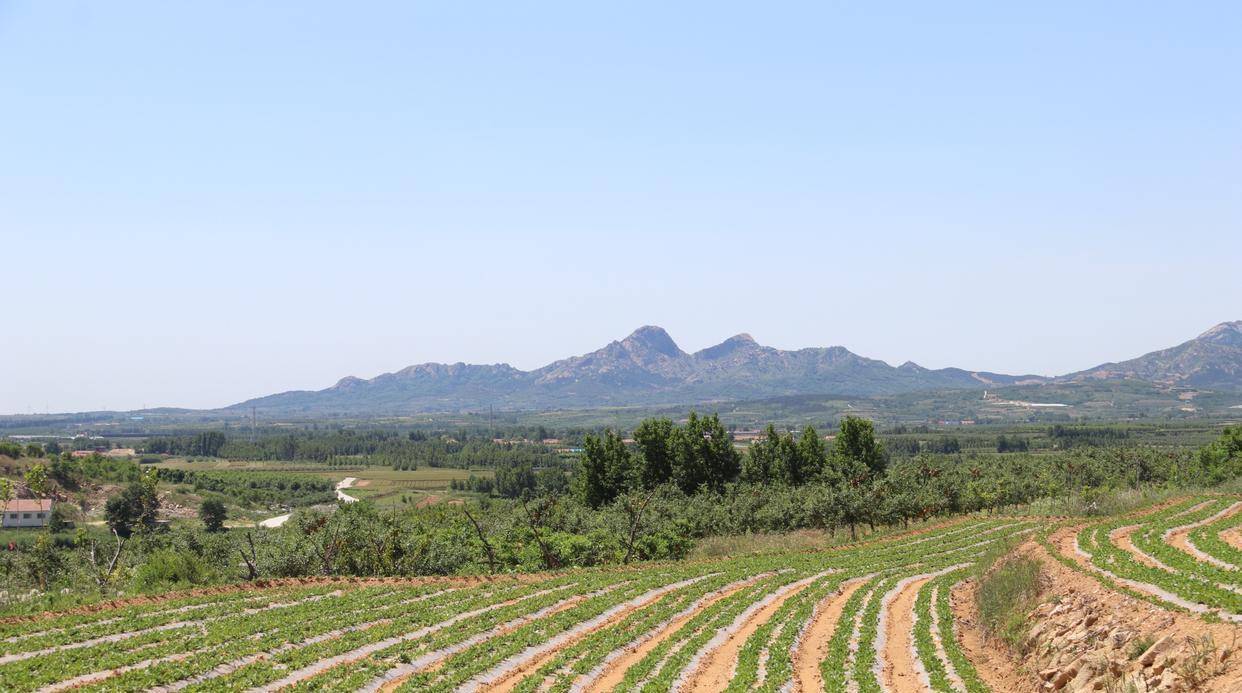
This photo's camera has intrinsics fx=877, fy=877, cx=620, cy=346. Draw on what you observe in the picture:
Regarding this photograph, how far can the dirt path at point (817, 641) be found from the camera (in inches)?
859

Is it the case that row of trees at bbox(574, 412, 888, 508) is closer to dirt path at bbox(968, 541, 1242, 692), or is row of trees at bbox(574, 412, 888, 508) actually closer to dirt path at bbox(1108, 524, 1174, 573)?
dirt path at bbox(1108, 524, 1174, 573)

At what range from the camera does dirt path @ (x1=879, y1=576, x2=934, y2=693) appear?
71.2 feet

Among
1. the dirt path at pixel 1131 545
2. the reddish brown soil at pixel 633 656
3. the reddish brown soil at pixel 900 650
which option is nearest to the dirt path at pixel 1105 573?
the dirt path at pixel 1131 545

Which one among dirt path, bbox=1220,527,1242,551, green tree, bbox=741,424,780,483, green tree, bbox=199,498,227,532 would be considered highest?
dirt path, bbox=1220,527,1242,551

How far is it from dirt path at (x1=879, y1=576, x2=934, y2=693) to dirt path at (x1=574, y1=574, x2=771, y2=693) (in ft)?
20.6

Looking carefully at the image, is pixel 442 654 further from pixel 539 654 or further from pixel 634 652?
pixel 634 652

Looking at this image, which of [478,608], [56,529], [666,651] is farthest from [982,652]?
[56,529]

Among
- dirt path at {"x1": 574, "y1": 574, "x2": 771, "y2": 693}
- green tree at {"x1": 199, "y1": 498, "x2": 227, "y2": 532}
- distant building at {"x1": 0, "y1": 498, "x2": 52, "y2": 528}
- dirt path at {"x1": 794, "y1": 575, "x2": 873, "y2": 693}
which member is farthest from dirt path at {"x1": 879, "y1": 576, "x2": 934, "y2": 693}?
distant building at {"x1": 0, "y1": 498, "x2": 52, "y2": 528}

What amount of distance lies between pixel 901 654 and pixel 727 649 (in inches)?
193

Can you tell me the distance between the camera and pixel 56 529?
112 meters

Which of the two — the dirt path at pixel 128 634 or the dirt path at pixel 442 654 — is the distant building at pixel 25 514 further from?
the dirt path at pixel 442 654

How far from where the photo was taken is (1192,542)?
108ft

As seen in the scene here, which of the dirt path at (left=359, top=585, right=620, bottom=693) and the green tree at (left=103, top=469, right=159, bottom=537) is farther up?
the dirt path at (left=359, top=585, right=620, bottom=693)

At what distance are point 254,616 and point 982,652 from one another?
21.7 m
